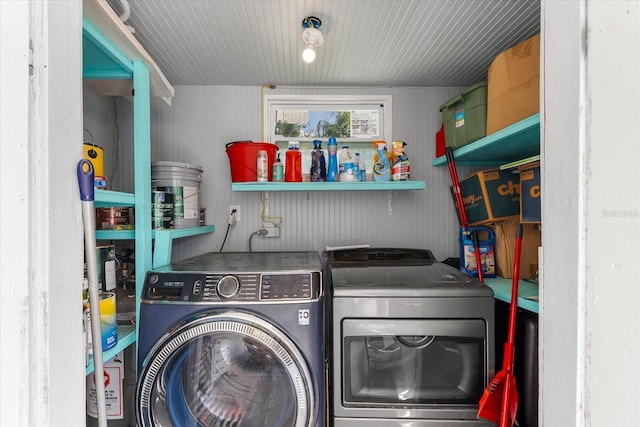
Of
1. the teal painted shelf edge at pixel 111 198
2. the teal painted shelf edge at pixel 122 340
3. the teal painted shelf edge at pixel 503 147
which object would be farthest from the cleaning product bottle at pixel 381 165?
the teal painted shelf edge at pixel 122 340

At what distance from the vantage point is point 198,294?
42.9 inches

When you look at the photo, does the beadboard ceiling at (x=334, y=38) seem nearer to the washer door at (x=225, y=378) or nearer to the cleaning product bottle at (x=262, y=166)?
the cleaning product bottle at (x=262, y=166)

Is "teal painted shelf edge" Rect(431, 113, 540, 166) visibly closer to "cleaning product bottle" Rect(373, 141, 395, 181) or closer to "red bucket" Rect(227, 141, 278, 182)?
"cleaning product bottle" Rect(373, 141, 395, 181)

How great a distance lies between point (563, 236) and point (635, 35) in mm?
381

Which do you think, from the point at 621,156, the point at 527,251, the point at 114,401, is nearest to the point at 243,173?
the point at 114,401

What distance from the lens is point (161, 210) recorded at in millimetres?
1266

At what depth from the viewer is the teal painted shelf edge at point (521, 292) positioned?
1.08 m

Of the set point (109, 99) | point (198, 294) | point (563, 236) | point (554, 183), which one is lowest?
point (198, 294)

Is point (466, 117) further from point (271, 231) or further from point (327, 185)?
point (271, 231)

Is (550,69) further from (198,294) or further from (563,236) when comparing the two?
(198,294)

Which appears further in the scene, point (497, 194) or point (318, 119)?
point (318, 119)

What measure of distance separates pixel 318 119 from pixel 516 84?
1.09m

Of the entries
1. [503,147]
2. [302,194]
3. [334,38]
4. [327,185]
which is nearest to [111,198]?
[327,185]

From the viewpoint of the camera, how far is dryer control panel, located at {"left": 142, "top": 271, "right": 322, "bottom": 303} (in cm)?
108
